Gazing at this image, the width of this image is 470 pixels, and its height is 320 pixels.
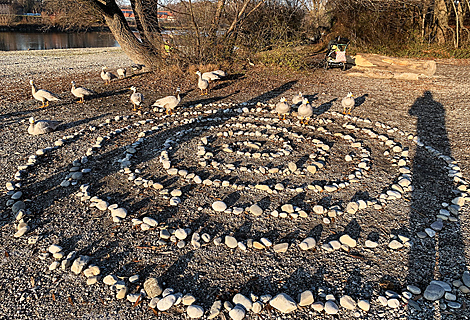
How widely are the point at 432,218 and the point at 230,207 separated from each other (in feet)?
10.5

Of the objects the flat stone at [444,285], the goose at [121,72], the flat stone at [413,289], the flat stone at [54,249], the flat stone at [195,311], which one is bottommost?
the flat stone at [195,311]

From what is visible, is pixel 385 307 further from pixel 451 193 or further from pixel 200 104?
pixel 200 104

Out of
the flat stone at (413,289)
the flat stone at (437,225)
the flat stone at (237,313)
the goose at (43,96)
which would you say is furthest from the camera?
the goose at (43,96)

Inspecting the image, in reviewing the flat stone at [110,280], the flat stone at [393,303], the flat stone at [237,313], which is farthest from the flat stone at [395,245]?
A: the flat stone at [110,280]

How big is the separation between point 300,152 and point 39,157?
5.88 meters

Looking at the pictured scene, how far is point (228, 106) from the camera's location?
1053 cm

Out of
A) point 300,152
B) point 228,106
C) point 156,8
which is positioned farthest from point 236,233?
point 156,8

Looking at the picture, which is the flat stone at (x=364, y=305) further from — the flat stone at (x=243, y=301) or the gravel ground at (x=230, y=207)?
the flat stone at (x=243, y=301)

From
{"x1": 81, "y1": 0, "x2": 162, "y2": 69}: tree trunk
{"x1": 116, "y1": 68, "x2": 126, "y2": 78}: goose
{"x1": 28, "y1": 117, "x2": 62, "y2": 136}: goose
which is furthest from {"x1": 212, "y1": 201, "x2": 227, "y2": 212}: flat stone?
{"x1": 81, "y1": 0, "x2": 162, "y2": 69}: tree trunk

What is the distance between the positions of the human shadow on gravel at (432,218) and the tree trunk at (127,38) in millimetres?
11852

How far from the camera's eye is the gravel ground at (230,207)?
147 inches

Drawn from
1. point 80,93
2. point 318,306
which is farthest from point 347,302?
point 80,93

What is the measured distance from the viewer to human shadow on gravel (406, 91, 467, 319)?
3.96 meters

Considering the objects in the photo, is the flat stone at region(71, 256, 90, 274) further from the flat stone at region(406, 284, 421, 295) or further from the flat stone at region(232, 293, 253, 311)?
the flat stone at region(406, 284, 421, 295)
